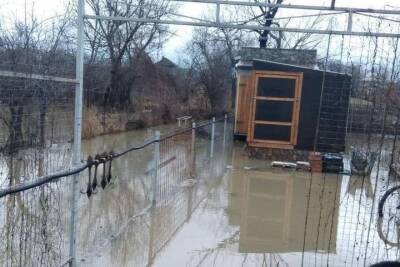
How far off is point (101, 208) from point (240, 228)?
Answer: 2030mm

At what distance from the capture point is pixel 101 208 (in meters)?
6.22

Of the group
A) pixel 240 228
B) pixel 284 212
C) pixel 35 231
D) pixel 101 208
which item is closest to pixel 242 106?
pixel 284 212

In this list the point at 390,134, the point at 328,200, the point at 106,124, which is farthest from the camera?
the point at 106,124

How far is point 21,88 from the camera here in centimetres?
301

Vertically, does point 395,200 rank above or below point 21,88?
below

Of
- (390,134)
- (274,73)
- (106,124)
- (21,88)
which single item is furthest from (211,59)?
(21,88)

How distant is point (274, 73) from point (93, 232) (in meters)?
7.75

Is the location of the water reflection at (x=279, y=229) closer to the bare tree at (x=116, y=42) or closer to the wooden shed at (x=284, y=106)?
the wooden shed at (x=284, y=106)

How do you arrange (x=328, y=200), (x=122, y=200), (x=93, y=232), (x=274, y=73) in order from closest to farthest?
(x=93, y=232)
(x=122, y=200)
(x=328, y=200)
(x=274, y=73)

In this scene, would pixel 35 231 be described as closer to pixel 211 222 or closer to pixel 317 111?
pixel 211 222

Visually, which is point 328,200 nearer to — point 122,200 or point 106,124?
point 122,200

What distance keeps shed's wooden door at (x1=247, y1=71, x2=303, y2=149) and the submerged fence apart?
2.00 metres

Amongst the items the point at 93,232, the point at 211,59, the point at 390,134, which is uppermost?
the point at 211,59

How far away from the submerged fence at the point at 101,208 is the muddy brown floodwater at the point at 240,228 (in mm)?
30
